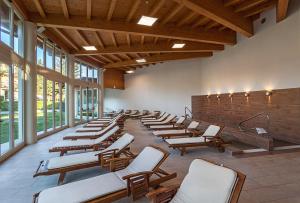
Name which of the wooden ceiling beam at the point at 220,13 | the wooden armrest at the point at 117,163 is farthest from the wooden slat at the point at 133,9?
the wooden armrest at the point at 117,163

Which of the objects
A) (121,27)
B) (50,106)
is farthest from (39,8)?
(50,106)

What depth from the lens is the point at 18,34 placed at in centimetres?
668

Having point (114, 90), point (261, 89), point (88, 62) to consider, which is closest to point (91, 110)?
point (88, 62)

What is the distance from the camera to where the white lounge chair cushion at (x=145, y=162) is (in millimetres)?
3268

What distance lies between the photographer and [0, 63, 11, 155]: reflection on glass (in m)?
5.29

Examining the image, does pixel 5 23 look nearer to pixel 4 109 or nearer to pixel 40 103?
pixel 4 109

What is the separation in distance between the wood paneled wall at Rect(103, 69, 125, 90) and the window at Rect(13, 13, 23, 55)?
977 cm

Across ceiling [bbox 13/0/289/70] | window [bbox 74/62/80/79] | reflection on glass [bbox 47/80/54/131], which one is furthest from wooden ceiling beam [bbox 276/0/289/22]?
window [bbox 74/62/80/79]

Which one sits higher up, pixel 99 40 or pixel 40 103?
pixel 99 40

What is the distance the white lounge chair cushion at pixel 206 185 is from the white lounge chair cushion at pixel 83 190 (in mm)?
871

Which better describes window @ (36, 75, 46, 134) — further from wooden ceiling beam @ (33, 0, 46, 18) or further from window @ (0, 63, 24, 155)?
wooden ceiling beam @ (33, 0, 46, 18)

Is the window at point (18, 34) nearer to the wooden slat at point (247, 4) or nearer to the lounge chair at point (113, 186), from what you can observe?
the lounge chair at point (113, 186)

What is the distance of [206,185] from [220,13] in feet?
17.6

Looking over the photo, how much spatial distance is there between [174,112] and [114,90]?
22.2 ft
